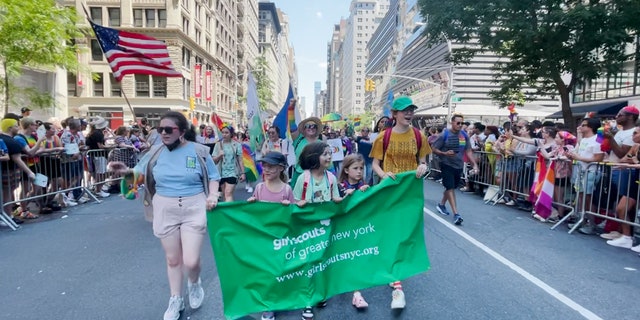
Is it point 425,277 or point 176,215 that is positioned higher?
point 176,215

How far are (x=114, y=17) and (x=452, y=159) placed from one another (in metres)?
41.6

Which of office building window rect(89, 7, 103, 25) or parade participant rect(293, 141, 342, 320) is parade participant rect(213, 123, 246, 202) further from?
office building window rect(89, 7, 103, 25)

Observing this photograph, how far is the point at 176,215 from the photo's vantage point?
3646 millimetres

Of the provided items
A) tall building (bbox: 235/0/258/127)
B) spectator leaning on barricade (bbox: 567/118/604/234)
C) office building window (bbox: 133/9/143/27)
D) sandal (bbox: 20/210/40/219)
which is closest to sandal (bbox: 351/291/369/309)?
spectator leaning on barricade (bbox: 567/118/604/234)

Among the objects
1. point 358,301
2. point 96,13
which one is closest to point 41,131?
point 358,301

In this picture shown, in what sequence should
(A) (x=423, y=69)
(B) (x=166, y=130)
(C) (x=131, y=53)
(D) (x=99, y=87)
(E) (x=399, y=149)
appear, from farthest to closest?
(D) (x=99, y=87), (A) (x=423, y=69), (C) (x=131, y=53), (E) (x=399, y=149), (B) (x=166, y=130)

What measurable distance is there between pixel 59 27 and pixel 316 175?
16.3 metres

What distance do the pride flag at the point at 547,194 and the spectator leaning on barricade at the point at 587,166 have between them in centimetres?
48

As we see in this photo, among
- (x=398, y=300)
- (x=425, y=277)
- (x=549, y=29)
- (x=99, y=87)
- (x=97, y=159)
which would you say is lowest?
(x=425, y=277)

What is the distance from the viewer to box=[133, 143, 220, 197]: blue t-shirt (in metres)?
3.63

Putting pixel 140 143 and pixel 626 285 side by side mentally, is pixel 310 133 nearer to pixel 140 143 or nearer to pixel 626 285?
pixel 626 285

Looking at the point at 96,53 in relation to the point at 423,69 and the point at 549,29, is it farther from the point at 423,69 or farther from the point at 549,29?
the point at 549,29

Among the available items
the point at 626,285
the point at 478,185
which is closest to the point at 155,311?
the point at 626,285

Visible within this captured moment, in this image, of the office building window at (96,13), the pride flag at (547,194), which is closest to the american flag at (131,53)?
the pride flag at (547,194)
